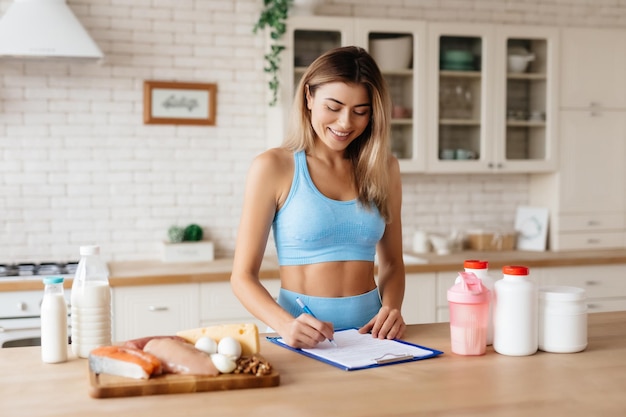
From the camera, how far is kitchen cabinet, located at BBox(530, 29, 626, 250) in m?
4.68

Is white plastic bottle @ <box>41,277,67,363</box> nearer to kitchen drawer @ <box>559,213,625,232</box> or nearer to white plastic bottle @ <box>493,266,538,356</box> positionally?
white plastic bottle @ <box>493,266,538,356</box>

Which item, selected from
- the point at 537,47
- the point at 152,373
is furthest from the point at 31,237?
the point at 537,47

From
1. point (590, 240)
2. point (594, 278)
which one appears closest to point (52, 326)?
point (594, 278)

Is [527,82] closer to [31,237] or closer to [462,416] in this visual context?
[31,237]

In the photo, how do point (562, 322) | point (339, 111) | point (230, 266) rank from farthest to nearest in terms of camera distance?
1. point (230, 266)
2. point (339, 111)
3. point (562, 322)

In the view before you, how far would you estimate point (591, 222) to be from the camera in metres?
4.76

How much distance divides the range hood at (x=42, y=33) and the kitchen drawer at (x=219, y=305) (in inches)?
51.7

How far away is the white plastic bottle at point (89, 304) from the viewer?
183 cm

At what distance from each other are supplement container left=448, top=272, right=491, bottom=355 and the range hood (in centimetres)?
259

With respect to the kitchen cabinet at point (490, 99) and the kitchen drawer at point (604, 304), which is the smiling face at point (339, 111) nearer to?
the kitchen cabinet at point (490, 99)

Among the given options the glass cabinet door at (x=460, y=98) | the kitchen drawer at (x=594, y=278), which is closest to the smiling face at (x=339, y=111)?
the glass cabinet door at (x=460, y=98)

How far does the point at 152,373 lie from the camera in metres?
1.60

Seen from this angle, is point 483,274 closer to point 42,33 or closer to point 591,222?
point 42,33

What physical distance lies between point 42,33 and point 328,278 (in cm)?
227
